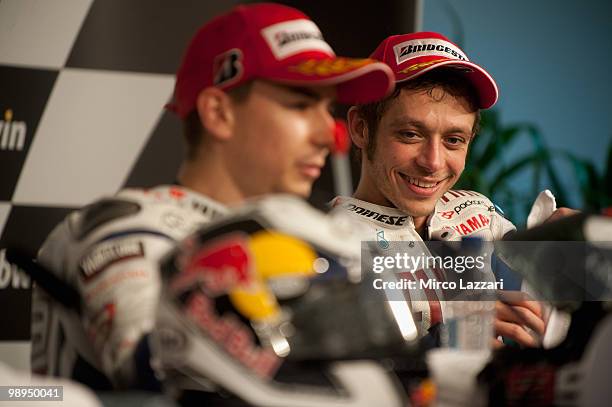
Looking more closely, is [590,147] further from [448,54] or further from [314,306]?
[314,306]

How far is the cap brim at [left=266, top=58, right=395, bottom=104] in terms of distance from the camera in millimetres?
841

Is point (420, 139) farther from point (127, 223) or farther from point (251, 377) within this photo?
point (251, 377)

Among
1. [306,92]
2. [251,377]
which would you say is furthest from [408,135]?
[251,377]

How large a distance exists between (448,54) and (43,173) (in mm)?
775

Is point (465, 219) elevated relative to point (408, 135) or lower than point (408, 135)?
lower

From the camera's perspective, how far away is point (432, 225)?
1.35 meters

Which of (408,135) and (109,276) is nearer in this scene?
(109,276)

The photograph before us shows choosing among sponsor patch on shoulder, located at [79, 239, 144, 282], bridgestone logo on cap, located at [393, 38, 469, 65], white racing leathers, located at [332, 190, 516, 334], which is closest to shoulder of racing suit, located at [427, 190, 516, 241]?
white racing leathers, located at [332, 190, 516, 334]

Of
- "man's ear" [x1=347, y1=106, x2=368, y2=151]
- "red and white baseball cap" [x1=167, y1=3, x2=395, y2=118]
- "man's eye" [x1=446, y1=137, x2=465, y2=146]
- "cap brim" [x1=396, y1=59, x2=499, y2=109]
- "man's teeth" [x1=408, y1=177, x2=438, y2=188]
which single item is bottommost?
"man's teeth" [x1=408, y1=177, x2=438, y2=188]

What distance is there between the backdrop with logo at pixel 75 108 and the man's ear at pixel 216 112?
788 mm

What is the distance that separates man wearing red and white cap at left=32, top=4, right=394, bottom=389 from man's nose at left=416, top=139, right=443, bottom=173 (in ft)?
1.18

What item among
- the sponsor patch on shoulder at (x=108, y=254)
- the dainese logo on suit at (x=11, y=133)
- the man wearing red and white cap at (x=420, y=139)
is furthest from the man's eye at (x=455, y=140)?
the dainese logo on suit at (x=11, y=133)

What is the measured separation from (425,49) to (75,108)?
26.6 inches

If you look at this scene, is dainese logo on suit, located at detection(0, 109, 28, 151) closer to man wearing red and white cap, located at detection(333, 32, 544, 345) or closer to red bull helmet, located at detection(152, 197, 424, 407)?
man wearing red and white cap, located at detection(333, 32, 544, 345)
